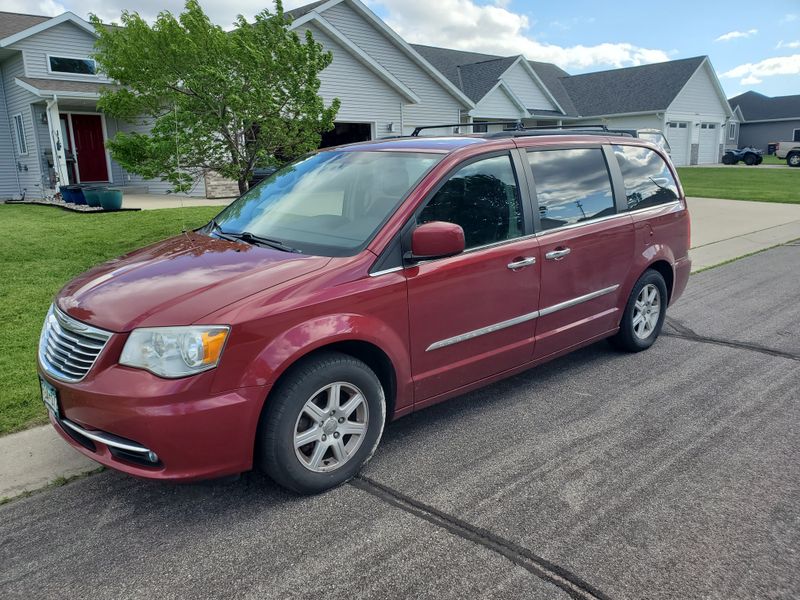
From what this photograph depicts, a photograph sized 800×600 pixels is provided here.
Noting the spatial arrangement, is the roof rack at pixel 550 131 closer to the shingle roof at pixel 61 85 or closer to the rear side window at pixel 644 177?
the rear side window at pixel 644 177

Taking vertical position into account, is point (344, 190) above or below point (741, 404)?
above

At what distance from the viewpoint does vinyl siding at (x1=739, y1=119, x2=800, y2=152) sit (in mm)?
56384

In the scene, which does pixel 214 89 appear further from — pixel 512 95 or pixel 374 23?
pixel 512 95

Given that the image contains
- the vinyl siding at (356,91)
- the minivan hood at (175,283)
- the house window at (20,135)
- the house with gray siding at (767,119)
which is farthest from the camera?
the house with gray siding at (767,119)

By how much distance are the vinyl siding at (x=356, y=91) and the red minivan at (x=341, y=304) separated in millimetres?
17115

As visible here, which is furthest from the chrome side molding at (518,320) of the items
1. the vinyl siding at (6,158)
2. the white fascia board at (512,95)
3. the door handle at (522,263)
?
the white fascia board at (512,95)

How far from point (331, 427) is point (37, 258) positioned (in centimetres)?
758

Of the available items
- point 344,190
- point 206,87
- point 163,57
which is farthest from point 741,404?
point 163,57

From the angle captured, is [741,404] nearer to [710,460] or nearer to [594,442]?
[710,460]

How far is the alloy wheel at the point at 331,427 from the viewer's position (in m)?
3.25

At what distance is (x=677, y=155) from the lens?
40500 millimetres

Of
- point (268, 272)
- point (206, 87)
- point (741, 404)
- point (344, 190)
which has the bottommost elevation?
point (741, 404)

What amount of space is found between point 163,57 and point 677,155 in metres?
37.6

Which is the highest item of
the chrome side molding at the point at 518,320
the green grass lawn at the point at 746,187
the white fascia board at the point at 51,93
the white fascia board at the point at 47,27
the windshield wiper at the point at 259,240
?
the white fascia board at the point at 47,27
